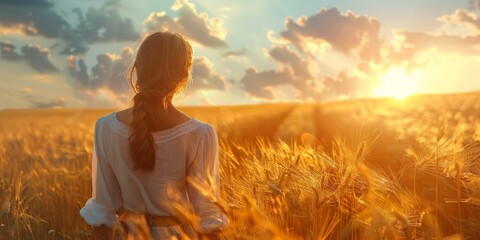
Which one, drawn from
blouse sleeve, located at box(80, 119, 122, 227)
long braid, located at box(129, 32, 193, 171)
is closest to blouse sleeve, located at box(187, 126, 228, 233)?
long braid, located at box(129, 32, 193, 171)

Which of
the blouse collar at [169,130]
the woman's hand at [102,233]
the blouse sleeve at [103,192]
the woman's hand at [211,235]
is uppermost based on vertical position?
the blouse collar at [169,130]

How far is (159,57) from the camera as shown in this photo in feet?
8.77

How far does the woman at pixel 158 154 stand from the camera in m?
2.68

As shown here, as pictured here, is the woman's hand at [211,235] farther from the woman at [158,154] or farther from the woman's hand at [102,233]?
the woman's hand at [102,233]

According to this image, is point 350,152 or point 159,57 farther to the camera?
point 350,152

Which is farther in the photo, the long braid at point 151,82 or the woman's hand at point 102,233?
the woman's hand at point 102,233

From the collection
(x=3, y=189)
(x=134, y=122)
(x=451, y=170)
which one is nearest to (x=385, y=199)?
(x=451, y=170)

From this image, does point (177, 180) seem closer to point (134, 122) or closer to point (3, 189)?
point (134, 122)

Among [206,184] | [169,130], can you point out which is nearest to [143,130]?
[169,130]

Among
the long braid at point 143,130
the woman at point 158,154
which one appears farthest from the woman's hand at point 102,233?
the long braid at point 143,130

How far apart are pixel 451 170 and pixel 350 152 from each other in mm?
703

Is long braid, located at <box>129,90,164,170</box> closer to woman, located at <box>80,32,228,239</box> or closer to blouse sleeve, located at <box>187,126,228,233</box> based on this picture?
woman, located at <box>80,32,228,239</box>

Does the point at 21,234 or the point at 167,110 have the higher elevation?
the point at 167,110

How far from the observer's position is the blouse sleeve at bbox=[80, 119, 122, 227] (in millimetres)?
2924
